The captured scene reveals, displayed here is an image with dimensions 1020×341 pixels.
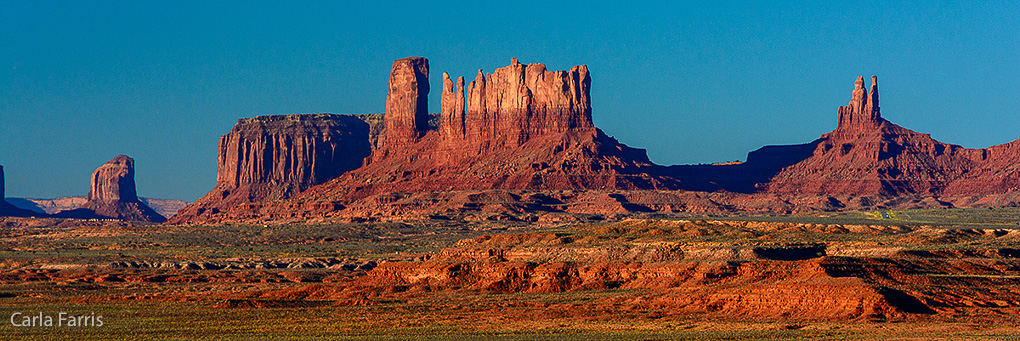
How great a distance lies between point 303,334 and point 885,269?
30697mm

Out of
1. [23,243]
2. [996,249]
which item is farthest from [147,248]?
[996,249]

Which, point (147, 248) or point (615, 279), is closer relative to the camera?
point (615, 279)

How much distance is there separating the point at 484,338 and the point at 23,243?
402ft

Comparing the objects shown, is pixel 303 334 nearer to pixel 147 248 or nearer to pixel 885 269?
pixel 885 269

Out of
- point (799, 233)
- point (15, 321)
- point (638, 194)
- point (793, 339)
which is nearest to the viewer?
point (793, 339)

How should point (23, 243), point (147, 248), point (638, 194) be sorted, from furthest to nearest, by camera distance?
point (638, 194), point (23, 243), point (147, 248)

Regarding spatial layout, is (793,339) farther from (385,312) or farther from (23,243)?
(23,243)

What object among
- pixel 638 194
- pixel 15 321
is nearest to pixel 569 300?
pixel 15 321

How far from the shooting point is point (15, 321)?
232 feet

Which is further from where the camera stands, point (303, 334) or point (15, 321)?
point (15, 321)

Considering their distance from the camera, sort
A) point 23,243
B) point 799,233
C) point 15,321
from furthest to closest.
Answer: point 23,243 → point 799,233 → point 15,321

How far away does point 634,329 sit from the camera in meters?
61.4

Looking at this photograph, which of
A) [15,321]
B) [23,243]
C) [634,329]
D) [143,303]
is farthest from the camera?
[23,243]

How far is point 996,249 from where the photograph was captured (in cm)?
8681
